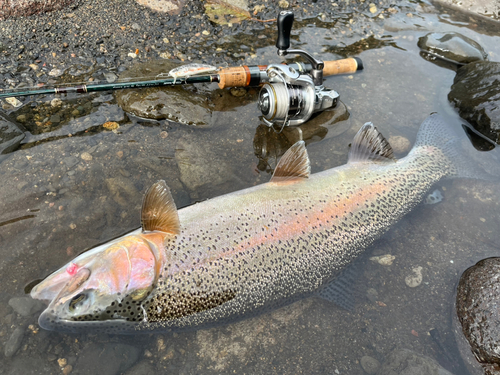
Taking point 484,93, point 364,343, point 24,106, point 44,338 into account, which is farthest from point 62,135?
point 484,93

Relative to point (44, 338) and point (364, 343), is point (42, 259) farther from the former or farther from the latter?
point (364, 343)

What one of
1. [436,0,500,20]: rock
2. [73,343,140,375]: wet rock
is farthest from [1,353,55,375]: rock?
[436,0,500,20]: rock

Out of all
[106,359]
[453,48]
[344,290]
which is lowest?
[106,359]

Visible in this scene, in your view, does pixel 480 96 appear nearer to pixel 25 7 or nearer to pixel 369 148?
pixel 369 148

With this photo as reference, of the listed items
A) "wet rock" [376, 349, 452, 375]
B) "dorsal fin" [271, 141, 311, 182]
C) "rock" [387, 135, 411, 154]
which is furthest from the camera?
"rock" [387, 135, 411, 154]

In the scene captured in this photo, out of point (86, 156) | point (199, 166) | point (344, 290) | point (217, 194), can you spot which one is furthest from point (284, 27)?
point (344, 290)

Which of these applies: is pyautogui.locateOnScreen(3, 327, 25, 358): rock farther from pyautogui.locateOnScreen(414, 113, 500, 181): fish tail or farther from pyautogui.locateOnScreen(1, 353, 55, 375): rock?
pyautogui.locateOnScreen(414, 113, 500, 181): fish tail

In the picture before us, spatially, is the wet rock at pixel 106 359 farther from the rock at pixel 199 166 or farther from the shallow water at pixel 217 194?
the rock at pixel 199 166
